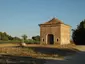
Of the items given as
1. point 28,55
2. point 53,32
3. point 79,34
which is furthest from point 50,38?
point 28,55

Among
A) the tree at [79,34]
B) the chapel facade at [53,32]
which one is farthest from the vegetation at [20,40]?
the tree at [79,34]

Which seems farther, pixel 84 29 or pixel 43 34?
pixel 84 29

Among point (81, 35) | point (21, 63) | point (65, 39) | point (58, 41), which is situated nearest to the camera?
point (21, 63)

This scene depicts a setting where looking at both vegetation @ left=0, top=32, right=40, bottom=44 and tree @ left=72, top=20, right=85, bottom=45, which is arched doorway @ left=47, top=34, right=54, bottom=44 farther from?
tree @ left=72, top=20, right=85, bottom=45

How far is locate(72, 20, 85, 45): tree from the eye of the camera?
2628 inches

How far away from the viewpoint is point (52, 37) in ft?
184

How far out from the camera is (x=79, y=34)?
6762 centimetres

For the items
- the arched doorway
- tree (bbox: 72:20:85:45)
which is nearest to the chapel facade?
the arched doorway

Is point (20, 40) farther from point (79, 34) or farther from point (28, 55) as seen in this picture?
point (28, 55)

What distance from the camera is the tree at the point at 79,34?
66750 millimetres

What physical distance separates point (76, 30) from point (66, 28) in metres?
11.1

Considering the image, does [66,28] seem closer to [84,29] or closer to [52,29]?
[52,29]

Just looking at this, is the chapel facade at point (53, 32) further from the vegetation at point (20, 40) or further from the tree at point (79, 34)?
the vegetation at point (20, 40)

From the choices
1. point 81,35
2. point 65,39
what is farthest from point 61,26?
point 81,35
